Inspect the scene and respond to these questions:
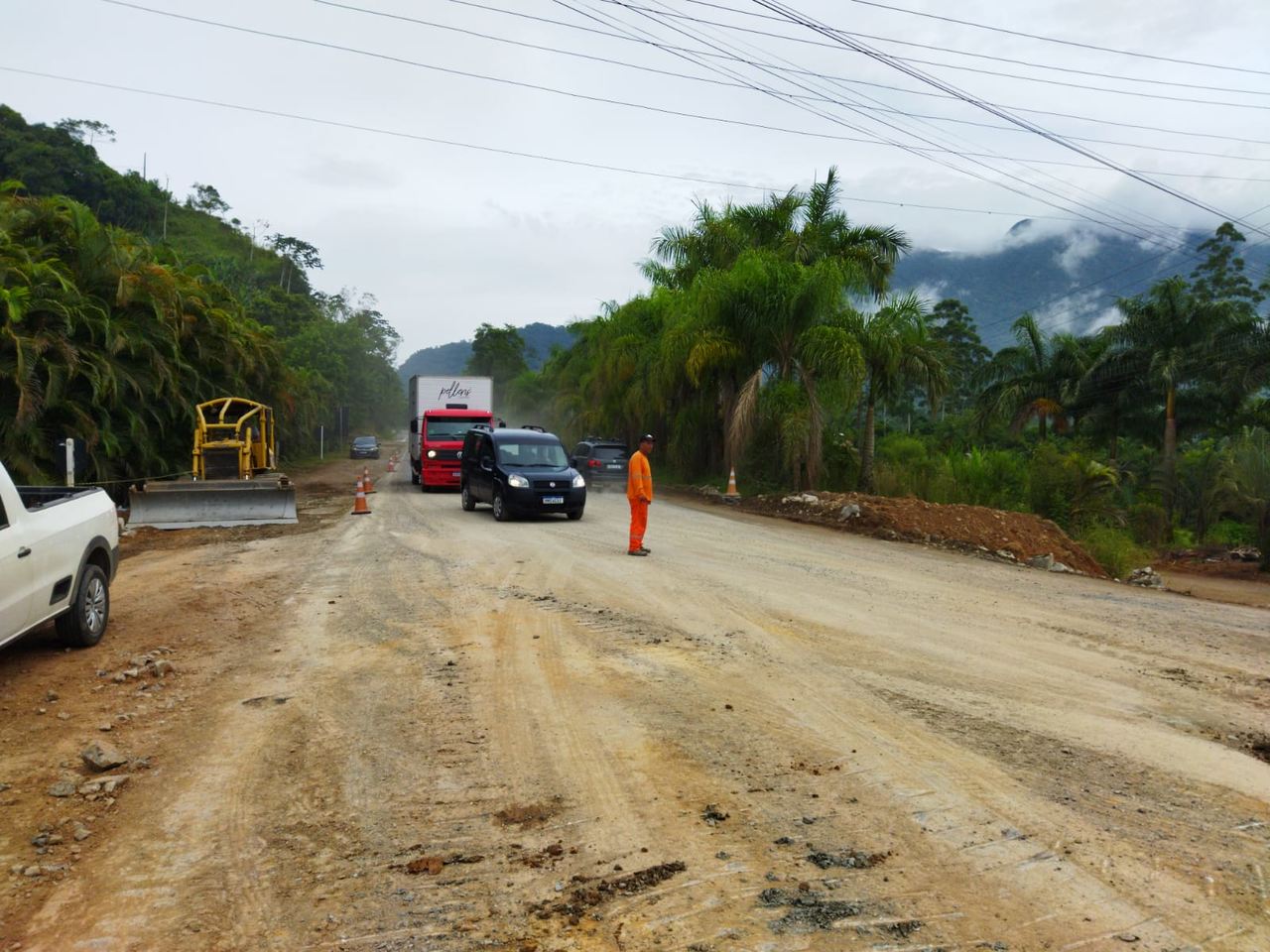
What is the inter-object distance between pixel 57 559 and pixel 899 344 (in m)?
20.8

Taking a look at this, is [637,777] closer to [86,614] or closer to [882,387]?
[86,614]

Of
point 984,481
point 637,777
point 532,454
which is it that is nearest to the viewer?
point 637,777

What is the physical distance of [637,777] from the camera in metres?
4.79

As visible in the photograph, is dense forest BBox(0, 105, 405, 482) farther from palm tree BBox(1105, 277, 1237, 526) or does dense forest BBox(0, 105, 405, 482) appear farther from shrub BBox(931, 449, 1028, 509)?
palm tree BBox(1105, 277, 1237, 526)

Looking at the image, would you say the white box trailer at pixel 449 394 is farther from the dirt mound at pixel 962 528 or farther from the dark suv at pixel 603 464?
the dirt mound at pixel 962 528

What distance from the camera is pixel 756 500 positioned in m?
24.1

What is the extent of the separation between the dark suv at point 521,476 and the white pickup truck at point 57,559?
956cm

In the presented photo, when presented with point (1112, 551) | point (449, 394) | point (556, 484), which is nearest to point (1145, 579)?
point (1112, 551)

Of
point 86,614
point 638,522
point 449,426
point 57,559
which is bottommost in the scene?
point 86,614

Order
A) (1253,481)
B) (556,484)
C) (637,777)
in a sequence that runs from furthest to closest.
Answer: (1253,481) → (556,484) → (637,777)

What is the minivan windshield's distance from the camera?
18625mm

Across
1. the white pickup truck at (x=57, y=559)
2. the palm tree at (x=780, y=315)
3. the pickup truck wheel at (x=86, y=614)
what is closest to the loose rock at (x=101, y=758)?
the white pickup truck at (x=57, y=559)

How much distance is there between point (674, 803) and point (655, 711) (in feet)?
4.73

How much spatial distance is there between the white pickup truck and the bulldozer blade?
8965mm
